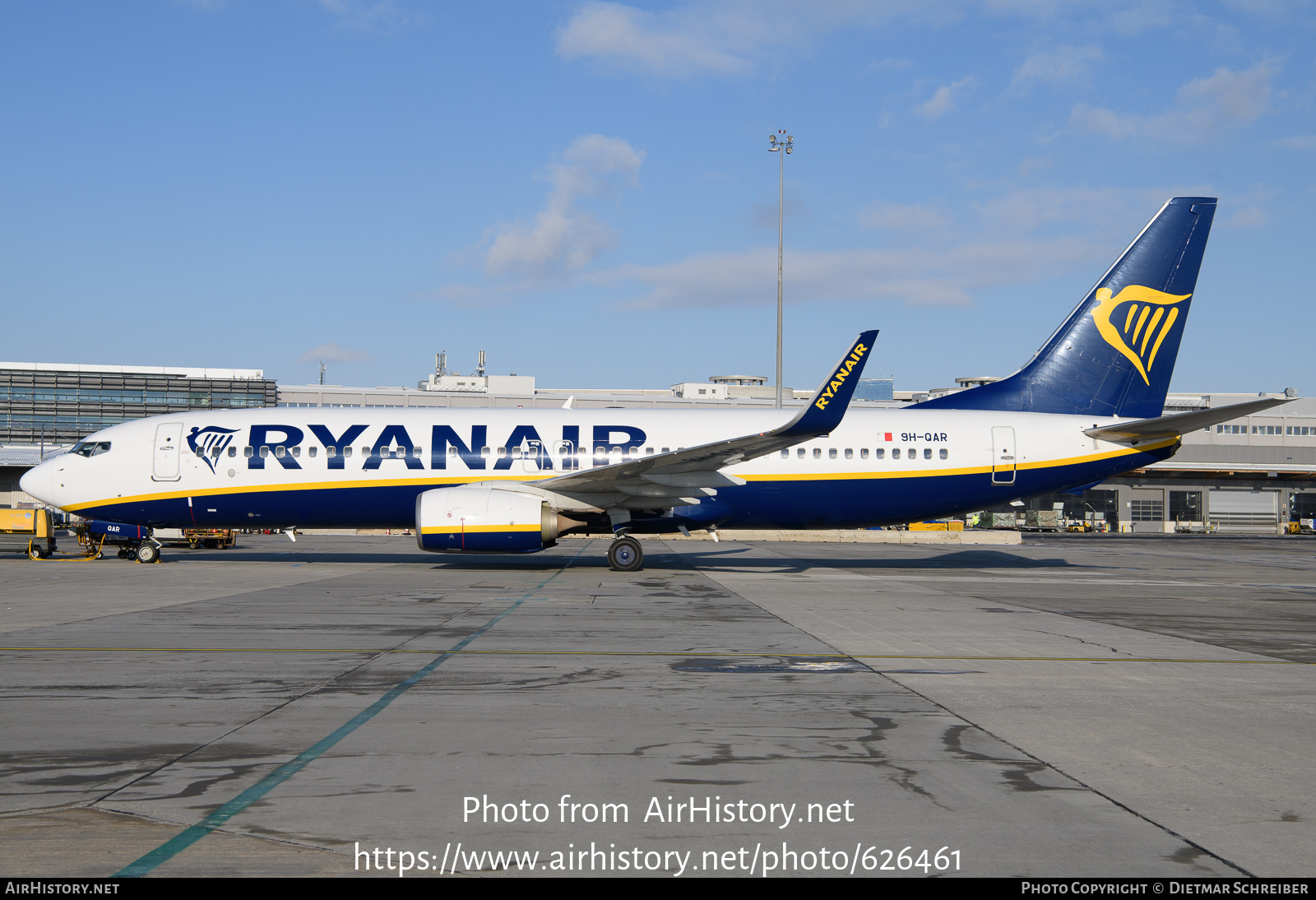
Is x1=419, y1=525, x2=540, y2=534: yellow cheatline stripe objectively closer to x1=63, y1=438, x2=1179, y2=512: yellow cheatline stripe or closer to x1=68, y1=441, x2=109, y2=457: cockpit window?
x1=63, y1=438, x2=1179, y2=512: yellow cheatline stripe

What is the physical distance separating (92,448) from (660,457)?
1532cm

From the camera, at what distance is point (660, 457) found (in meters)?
21.6

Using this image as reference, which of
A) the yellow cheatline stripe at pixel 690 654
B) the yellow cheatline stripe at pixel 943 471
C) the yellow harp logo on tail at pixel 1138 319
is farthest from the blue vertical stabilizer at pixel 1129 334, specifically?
the yellow cheatline stripe at pixel 690 654

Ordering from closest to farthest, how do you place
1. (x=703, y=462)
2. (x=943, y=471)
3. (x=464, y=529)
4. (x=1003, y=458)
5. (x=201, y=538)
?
(x=464, y=529)
(x=703, y=462)
(x=943, y=471)
(x=1003, y=458)
(x=201, y=538)

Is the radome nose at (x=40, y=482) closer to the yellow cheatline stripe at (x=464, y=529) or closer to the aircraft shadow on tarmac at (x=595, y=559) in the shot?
the aircraft shadow on tarmac at (x=595, y=559)

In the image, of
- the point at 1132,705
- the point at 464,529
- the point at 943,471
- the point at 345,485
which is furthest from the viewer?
the point at 943,471

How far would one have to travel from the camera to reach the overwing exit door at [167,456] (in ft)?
78.7

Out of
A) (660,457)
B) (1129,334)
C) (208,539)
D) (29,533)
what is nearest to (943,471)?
(1129,334)

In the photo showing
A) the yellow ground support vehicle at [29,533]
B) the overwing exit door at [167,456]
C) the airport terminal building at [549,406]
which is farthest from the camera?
the airport terminal building at [549,406]

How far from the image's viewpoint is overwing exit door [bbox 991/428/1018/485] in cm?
2539

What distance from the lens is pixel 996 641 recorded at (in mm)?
12625

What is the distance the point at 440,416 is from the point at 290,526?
484 cm

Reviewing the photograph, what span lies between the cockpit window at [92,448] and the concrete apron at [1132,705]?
1841cm

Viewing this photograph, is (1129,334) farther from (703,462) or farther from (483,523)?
(483,523)
